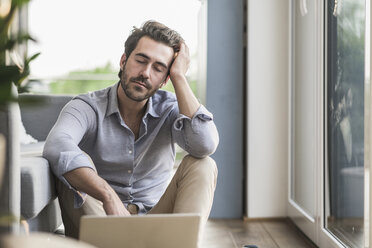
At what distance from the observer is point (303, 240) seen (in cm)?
256

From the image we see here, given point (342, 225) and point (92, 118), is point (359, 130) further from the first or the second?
point (92, 118)

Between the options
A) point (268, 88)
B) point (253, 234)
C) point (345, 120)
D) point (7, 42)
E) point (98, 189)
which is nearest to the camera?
point (7, 42)

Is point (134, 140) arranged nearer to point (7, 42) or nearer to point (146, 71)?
point (146, 71)

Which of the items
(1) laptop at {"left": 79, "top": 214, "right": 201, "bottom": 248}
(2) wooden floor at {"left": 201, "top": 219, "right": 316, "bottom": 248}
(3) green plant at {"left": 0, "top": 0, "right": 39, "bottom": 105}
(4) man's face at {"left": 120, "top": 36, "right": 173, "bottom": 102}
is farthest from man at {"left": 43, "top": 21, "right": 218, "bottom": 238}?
(3) green plant at {"left": 0, "top": 0, "right": 39, "bottom": 105}

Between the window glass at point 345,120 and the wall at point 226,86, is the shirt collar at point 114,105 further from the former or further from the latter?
the wall at point 226,86

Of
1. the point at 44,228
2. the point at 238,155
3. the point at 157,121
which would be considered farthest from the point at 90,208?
the point at 238,155

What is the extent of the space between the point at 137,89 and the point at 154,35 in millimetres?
224

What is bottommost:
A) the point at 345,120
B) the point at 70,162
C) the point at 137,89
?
the point at 70,162

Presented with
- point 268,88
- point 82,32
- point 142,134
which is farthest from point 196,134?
point 82,32

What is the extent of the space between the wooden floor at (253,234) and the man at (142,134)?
702 mm

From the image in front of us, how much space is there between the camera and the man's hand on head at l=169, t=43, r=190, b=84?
1901 mm

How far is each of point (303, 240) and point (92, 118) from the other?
4.31ft

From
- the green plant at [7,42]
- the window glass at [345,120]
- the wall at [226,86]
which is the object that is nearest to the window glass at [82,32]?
the wall at [226,86]

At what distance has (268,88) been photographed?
3059 millimetres
